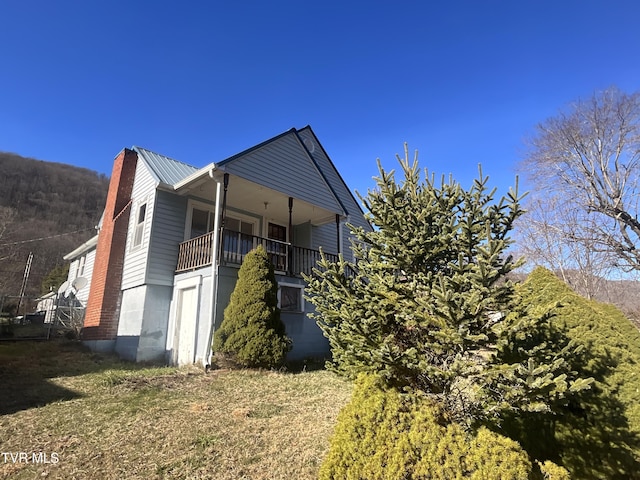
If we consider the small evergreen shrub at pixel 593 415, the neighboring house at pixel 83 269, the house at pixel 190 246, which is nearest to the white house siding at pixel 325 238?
the house at pixel 190 246

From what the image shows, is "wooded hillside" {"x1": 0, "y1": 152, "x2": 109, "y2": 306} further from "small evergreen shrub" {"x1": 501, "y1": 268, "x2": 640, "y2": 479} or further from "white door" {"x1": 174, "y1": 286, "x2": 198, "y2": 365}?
"small evergreen shrub" {"x1": 501, "y1": 268, "x2": 640, "y2": 479}

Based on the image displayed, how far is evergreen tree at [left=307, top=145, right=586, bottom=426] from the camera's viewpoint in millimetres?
2680

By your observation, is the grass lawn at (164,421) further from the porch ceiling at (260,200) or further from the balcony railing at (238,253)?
the porch ceiling at (260,200)

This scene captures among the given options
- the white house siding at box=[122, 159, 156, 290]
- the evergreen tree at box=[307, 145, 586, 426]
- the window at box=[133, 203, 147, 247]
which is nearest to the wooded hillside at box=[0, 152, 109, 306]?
the white house siding at box=[122, 159, 156, 290]

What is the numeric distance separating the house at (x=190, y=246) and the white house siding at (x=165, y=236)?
30 millimetres

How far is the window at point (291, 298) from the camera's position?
35.0 feet

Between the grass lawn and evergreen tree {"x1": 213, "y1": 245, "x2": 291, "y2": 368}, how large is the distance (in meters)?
0.43

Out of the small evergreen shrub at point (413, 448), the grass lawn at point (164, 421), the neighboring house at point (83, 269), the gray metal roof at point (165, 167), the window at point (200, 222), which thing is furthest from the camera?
the neighboring house at point (83, 269)

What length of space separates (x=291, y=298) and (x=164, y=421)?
6.24 m

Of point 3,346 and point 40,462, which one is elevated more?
point 3,346

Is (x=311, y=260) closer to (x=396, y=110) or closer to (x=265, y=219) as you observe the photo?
(x=265, y=219)

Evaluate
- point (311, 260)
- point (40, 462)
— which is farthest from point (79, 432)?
point (311, 260)

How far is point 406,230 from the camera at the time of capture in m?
3.52

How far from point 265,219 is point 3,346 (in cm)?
929
